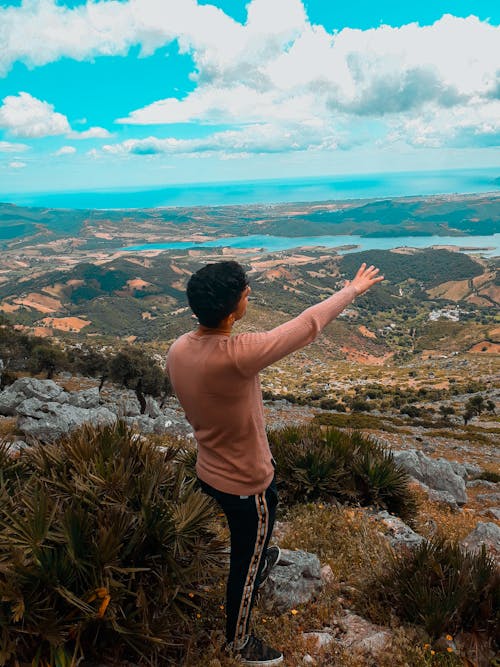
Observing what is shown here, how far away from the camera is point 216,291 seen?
98.0 inches

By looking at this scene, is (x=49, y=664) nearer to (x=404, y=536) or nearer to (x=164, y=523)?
(x=164, y=523)

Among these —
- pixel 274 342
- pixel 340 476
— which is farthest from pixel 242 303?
pixel 340 476

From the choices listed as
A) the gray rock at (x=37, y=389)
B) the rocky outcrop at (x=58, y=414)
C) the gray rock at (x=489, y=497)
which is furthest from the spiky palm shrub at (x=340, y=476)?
the gray rock at (x=37, y=389)

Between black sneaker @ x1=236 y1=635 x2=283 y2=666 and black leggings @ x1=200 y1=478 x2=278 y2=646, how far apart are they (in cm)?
8

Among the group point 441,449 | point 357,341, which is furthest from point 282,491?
point 357,341

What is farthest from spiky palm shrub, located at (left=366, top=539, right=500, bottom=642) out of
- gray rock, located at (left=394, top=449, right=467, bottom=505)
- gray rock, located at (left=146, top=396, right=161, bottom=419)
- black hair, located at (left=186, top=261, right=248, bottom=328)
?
gray rock, located at (left=146, top=396, right=161, bottom=419)

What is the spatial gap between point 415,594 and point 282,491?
3.16 metres

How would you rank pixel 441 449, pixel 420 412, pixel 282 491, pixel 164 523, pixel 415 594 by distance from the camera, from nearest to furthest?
pixel 164 523
pixel 415 594
pixel 282 491
pixel 441 449
pixel 420 412

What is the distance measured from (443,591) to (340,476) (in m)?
3.32

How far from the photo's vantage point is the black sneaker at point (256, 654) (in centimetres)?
311

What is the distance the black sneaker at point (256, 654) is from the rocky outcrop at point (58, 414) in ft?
11.9

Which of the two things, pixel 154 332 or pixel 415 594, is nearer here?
pixel 415 594

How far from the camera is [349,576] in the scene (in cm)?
448

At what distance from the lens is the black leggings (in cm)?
279
